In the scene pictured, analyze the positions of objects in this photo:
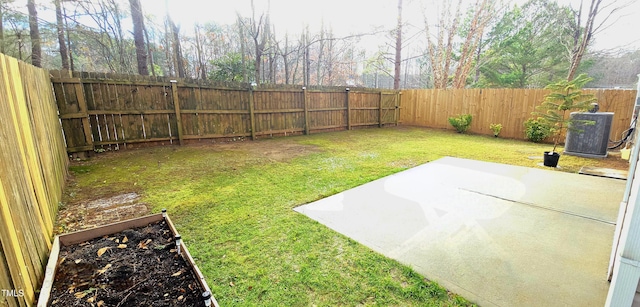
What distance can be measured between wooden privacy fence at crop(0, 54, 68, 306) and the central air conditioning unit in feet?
27.1

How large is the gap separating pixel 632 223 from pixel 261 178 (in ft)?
12.4

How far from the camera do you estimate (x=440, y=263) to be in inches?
78.3

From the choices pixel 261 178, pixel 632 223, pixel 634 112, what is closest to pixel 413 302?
pixel 632 223

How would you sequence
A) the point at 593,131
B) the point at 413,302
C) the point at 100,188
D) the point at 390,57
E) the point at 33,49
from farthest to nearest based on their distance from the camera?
the point at 390,57
the point at 33,49
the point at 593,131
the point at 100,188
the point at 413,302

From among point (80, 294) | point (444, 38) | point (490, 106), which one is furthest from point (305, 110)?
point (444, 38)

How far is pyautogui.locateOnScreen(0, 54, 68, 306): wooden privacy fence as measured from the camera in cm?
122

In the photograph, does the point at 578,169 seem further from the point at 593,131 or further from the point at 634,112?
the point at 634,112

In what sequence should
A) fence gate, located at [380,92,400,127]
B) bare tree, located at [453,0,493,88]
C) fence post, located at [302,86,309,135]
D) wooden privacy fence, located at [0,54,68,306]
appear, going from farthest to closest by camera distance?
bare tree, located at [453,0,493,88], fence gate, located at [380,92,400,127], fence post, located at [302,86,309,135], wooden privacy fence, located at [0,54,68,306]

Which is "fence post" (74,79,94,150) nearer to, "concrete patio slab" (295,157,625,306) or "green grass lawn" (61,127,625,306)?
"green grass lawn" (61,127,625,306)

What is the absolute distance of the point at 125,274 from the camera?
1634 millimetres

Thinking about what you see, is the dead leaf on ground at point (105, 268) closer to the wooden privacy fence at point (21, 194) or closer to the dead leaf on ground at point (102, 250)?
the dead leaf on ground at point (102, 250)

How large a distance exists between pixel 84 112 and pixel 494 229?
7.07 m

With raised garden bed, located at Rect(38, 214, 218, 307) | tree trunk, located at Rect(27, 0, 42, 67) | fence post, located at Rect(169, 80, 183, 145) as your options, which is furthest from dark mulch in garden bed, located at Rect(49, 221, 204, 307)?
tree trunk, located at Rect(27, 0, 42, 67)

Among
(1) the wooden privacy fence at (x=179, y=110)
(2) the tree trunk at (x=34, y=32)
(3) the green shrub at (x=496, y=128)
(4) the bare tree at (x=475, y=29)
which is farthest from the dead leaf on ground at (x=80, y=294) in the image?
(4) the bare tree at (x=475, y=29)
